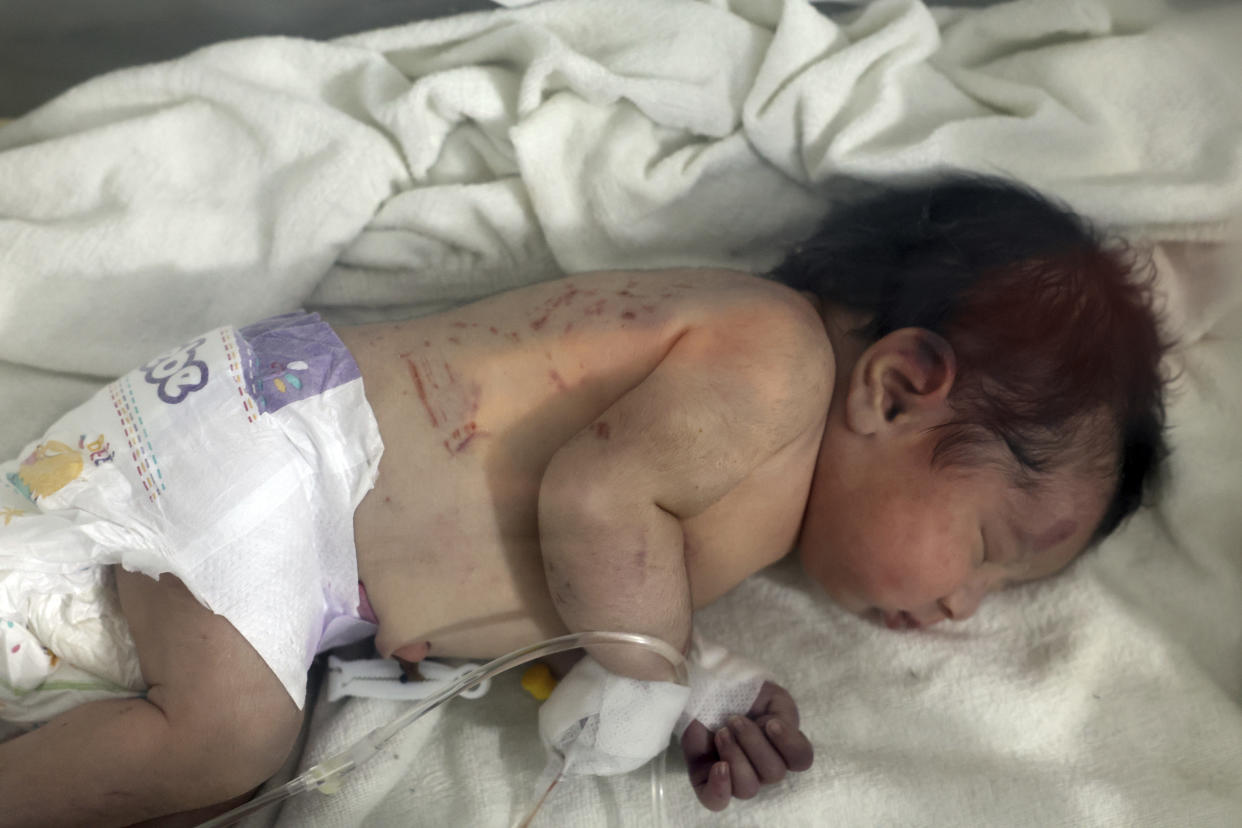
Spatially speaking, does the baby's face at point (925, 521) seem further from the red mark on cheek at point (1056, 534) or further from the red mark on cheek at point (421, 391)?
the red mark on cheek at point (421, 391)

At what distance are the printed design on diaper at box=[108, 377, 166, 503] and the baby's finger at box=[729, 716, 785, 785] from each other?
23.3 inches

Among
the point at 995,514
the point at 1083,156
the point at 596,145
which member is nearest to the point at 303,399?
the point at 596,145

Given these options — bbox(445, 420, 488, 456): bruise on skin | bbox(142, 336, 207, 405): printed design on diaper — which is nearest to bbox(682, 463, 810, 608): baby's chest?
bbox(445, 420, 488, 456): bruise on skin

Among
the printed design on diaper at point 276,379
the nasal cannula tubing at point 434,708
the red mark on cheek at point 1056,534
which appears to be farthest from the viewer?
the red mark on cheek at point 1056,534

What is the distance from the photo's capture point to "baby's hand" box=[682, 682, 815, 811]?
0.94 m

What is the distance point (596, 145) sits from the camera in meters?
Answer: 1.24

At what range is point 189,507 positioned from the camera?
0.85m

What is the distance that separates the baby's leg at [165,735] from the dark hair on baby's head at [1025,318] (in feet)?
2.24

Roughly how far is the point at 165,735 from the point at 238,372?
0.32 metres

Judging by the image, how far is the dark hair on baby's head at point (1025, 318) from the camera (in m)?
0.95

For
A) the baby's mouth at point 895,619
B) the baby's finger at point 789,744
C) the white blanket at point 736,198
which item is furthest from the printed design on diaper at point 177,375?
the baby's mouth at point 895,619

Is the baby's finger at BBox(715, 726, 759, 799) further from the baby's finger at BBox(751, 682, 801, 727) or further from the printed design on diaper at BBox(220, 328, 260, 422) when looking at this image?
the printed design on diaper at BBox(220, 328, 260, 422)

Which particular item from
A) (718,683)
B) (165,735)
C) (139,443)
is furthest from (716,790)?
(139,443)

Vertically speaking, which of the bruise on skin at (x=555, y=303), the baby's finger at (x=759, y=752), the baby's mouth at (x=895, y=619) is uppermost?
the bruise on skin at (x=555, y=303)
